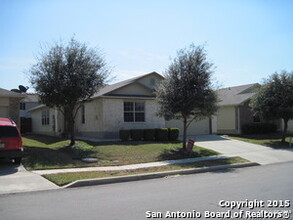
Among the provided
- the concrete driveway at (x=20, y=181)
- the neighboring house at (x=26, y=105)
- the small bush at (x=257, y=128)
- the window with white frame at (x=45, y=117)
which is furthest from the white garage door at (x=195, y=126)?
the neighboring house at (x=26, y=105)

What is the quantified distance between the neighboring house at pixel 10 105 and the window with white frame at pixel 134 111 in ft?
22.7

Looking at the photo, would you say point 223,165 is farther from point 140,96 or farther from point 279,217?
point 140,96

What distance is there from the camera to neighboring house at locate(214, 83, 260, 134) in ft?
91.7

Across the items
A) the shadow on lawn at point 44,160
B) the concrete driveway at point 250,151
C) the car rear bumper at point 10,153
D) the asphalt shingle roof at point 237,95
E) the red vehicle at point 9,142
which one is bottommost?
the concrete driveway at point 250,151

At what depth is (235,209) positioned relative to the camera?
6.21 metres

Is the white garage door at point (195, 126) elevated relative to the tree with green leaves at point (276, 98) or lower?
lower

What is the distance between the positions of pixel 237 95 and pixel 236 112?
2.63 m

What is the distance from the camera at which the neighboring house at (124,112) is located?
20.8 m

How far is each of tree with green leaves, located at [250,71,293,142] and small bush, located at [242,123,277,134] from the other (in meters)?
5.12

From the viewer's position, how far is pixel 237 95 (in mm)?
30094

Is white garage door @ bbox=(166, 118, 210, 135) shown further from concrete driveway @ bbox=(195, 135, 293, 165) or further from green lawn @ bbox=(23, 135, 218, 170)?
green lawn @ bbox=(23, 135, 218, 170)

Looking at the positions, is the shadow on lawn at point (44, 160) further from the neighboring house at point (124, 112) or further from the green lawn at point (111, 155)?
the neighboring house at point (124, 112)

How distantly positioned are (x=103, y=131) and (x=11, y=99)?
6.05 metres
